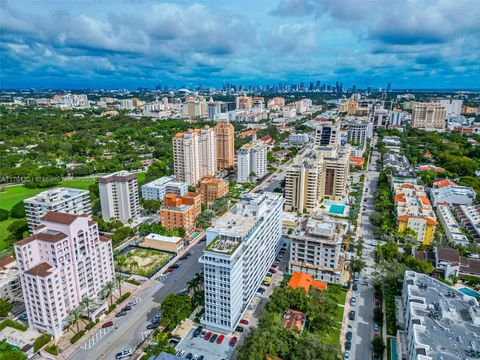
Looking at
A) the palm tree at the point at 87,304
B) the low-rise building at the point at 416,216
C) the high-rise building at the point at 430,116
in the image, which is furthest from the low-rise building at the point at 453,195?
the high-rise building at the point at 430,116

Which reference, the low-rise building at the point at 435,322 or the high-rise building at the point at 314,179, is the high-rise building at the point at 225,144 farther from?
the low-rise building at the point at 435,322

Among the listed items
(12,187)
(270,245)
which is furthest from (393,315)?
(12,187)

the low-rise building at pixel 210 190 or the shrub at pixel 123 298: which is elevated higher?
the low-rise building at pixel 210 190

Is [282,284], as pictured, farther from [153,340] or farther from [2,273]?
[2,273]

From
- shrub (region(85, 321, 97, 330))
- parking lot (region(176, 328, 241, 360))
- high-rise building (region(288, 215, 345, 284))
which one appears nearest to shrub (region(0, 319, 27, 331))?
shrub (region(85, 321, 97, 330))

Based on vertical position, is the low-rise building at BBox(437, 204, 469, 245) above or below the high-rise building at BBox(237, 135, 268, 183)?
below

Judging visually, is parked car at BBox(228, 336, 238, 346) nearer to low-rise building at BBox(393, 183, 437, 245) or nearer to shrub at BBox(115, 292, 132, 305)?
shrub at BBox(115, 292, 132, 305)

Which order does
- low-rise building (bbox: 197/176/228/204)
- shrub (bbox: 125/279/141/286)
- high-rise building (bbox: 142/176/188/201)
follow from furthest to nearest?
1. low-rise building (bbox: 197/176/228/204)
2. high-rise building (bbox: 142/176/188/201)
3. shrub (bbox: 125/279/141/286)
